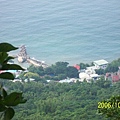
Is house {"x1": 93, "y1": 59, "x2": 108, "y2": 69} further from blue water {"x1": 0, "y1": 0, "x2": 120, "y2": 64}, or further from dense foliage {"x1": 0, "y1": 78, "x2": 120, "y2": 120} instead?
dense foliage {"x1": 0, "y1": 78, "x2": 120, "y2": 120}

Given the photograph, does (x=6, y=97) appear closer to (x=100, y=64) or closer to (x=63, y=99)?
(x=63, y=99)

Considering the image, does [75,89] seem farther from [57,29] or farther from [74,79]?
[57,29]

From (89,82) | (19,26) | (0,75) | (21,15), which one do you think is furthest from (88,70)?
(0,75)

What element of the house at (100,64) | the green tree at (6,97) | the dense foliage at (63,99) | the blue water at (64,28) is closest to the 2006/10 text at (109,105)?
the green tree at (6,97)

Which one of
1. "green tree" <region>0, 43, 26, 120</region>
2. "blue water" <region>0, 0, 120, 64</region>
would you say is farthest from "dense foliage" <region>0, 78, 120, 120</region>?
"green tree" <region>0, 43, 26, 120</region>
